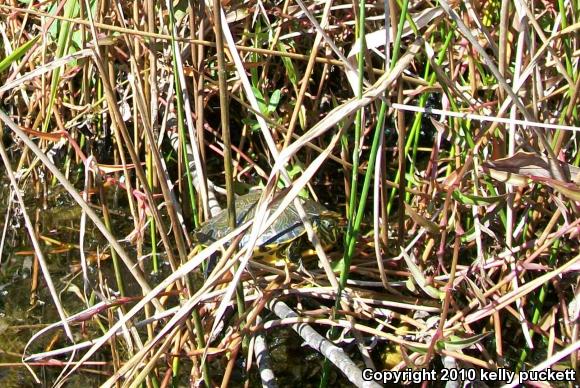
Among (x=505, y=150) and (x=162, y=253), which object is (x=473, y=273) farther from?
(x=162, y=253)

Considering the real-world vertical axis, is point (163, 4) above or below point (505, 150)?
above

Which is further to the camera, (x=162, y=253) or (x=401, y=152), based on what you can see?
(x=162, y=253)

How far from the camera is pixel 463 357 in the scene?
111cm

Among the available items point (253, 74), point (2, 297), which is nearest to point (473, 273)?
point (253, 74)

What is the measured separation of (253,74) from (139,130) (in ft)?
0.88

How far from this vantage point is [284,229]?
1479mm

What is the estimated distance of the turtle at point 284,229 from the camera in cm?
141

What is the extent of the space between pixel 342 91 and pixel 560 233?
2.37ft

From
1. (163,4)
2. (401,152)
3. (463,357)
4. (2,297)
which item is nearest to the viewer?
(463,357)

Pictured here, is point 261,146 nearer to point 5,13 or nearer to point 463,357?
point 5,13

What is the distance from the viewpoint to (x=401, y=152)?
1.21 metres

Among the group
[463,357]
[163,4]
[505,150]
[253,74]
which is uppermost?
[163,4]

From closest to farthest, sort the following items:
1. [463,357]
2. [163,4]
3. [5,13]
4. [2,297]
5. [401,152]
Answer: [463,357], [401,152], [163,4], [2,297], [5,13]

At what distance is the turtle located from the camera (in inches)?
55.4
